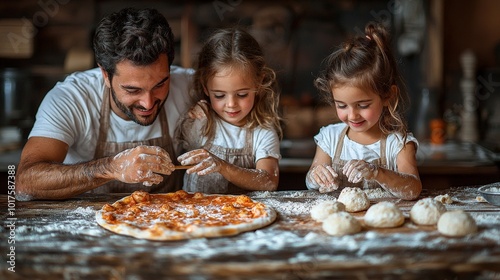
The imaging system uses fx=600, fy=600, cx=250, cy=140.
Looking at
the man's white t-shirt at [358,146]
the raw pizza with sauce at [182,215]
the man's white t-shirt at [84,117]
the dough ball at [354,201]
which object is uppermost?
the man's white t-shirt at [84,117]

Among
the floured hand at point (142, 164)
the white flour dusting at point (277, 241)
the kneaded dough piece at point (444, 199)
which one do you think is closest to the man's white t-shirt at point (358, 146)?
the kneaded dough piece at point (444, 199)

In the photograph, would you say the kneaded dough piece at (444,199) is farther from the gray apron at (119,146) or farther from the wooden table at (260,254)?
the gray apron at (119,146)

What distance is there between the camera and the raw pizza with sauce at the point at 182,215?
5.73 feet

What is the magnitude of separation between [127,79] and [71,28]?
2.80 meters

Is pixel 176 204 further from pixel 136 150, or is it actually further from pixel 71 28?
pixel 71 28

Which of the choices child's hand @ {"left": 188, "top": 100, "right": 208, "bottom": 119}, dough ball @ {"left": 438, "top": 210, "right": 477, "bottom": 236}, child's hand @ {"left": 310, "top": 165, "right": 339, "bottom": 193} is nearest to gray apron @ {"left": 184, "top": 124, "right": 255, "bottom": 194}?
child's hand @ {"left": 188, "top": 100, "right": 208, "bottom": 119}

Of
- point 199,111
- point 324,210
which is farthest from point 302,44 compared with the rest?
point 324,210

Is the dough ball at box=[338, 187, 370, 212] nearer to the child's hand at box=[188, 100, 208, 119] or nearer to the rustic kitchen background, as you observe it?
the child's hand at box=[188, 100, 208, 119]

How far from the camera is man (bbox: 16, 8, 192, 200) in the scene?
2.17 meters

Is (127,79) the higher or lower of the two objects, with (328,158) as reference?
higher

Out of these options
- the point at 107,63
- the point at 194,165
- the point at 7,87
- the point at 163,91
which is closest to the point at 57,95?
the point at 107,63

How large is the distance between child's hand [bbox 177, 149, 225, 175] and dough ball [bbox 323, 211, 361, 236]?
1.91 feet

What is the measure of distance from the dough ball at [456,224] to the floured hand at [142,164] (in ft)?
2.98

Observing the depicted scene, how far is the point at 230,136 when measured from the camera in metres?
2.56
